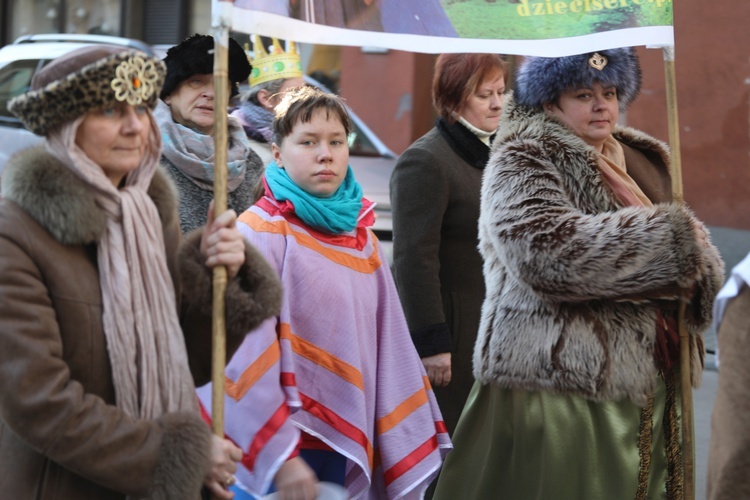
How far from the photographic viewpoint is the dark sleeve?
14.1 ft

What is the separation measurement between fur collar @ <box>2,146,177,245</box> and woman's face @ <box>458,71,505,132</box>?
2407 millimetres

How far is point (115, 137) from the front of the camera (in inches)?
98.7

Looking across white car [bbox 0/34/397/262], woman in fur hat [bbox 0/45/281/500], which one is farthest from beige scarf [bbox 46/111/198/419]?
white car [bbox 0/34/397/262]

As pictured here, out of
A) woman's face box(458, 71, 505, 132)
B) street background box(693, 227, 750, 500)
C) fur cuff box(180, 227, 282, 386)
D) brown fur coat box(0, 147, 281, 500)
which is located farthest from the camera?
street background box(693, 227, 750, 500)

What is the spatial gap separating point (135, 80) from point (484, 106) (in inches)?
92.3

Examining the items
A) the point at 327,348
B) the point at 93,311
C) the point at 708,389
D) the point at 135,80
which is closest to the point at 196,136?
the point at 327,348

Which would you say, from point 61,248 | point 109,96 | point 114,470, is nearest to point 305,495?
point 114,470

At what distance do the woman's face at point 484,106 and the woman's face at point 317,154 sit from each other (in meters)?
1.08

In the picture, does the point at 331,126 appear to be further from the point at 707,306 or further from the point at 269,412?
the point at 707,306

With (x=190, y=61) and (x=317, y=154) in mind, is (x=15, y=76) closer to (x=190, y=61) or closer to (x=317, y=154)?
(x=190, y=61)

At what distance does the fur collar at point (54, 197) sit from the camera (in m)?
2.40

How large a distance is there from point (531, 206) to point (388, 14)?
79cm

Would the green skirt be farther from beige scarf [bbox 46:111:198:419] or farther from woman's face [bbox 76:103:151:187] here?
woman's face [bbox 76:103:151:187]

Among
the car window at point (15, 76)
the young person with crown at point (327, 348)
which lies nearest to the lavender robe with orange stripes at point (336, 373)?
the young person with crown at point (327, 348)
